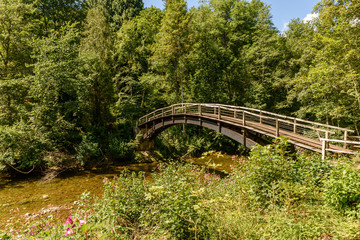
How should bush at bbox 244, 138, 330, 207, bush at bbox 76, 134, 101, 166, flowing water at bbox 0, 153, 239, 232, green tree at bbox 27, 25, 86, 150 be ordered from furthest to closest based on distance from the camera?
bush at bbox 76, 134, 101, 166 < green tree at bbox 27, 25, 86, 150 < flowing water at bbox 0, 153, 239, 232 < bush at bbox 244, 138, 330, 207

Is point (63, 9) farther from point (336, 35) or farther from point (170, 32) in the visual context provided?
point (336, 35)

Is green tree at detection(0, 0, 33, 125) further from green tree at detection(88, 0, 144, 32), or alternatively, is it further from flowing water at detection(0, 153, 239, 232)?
green tree at detection(88, 0, 144, 32)

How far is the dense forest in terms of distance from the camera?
1210cm

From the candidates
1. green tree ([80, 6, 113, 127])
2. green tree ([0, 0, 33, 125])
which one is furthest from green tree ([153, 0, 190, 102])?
green tree ([0, 0, 33, 125])

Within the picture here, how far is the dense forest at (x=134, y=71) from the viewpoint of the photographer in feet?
39.7

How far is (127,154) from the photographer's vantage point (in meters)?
17.2

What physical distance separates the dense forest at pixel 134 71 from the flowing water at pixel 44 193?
1.63 metres

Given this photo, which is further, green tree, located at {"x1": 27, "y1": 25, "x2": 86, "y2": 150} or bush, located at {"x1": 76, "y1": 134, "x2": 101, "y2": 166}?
bush, located at {"x1": 76, "y1": 134, "x2": 101, "y2": 166}

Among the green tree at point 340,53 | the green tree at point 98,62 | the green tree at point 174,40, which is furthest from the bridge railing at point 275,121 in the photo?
the green tree at point 98,62

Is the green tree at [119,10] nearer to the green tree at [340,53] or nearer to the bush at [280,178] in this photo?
the green tree at [340,53]

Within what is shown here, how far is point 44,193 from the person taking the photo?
10047 millimetres

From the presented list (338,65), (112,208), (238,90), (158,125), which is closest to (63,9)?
(158,125)

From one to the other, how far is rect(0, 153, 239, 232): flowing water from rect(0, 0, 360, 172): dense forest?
5.34 feet

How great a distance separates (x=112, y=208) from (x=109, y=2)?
115ft
